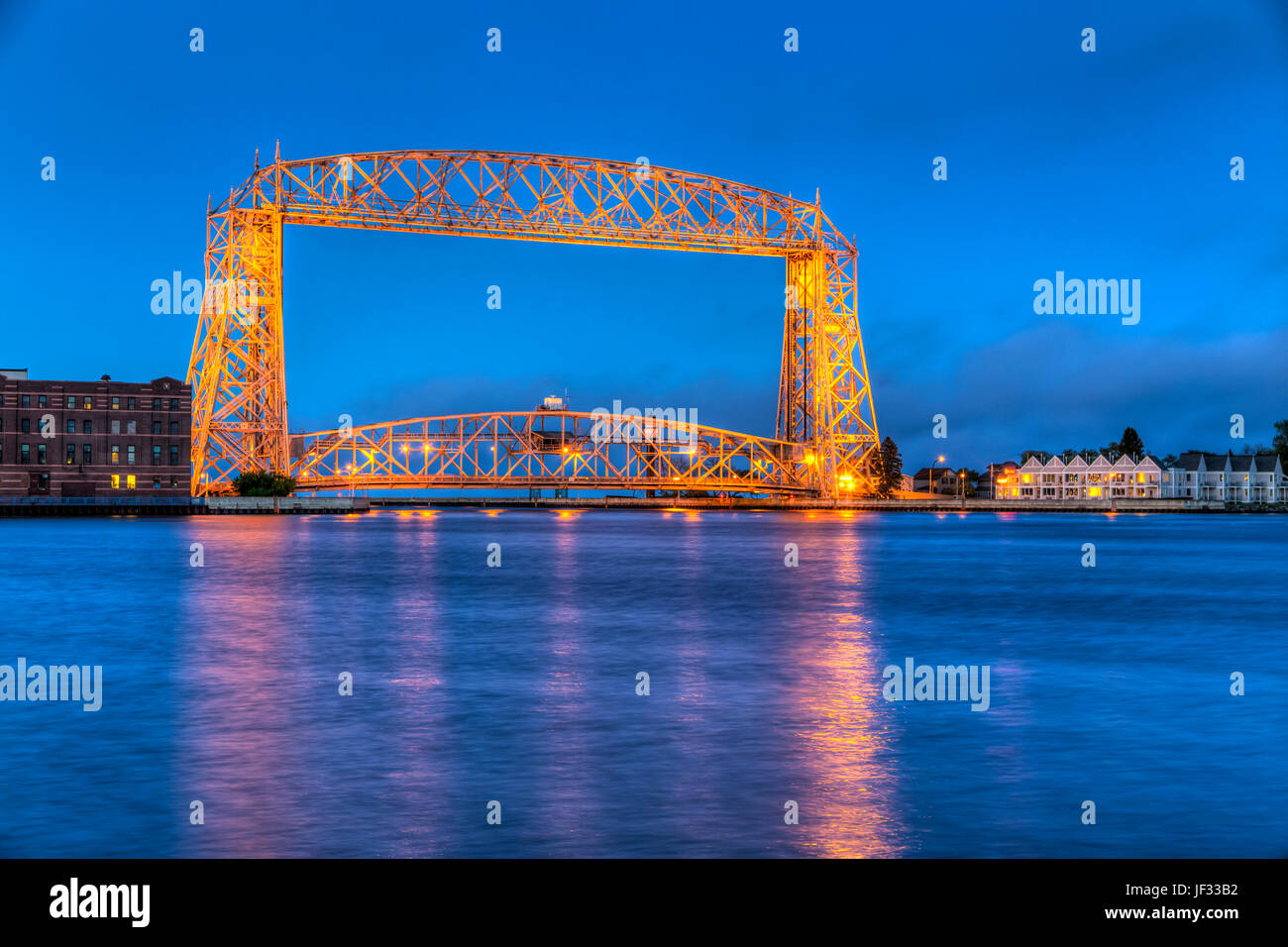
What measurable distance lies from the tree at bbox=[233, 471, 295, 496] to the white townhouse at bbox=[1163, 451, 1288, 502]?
96232 millimetres

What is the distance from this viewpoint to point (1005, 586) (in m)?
29.5

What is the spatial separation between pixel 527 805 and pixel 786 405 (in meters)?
71.1

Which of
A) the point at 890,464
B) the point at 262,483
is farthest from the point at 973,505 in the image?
the point at 262,483

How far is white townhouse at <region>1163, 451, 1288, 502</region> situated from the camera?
416 ft

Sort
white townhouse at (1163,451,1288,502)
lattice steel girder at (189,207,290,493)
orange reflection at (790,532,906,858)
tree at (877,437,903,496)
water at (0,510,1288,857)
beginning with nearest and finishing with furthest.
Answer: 1. orange reflection at (790,532,906,858)
2. water at (0,510,1288,857)
3. lattice steel girder at (189,207,290,493)
4. tree at (877,437,903,496)
5. white townhouse at (1163,451,1288,502)

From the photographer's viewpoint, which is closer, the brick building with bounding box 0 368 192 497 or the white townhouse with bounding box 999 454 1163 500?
the brick building with bounding box 0 368 192 497

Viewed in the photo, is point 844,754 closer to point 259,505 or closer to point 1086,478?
point 259,505

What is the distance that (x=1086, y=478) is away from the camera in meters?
128

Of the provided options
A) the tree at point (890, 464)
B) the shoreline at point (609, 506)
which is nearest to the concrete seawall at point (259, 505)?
the shoreline at point (609, 506)

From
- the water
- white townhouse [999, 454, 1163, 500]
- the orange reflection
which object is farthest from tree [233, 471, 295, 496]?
white townhouse [999, 454, 1163, 500]

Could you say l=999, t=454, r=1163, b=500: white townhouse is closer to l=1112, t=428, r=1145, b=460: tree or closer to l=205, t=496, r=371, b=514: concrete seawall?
l=1112, t=428, r=1145, b=460: tree

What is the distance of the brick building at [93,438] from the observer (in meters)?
74.9
